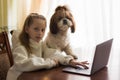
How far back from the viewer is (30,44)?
154 centimetres

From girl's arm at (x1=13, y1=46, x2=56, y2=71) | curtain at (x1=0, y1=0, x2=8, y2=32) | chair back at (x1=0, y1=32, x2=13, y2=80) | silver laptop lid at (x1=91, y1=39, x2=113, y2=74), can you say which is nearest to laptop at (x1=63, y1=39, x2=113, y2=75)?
silver laptop lid at (x1=91, y1=39, x2=113, y2=74)

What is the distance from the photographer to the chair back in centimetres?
176

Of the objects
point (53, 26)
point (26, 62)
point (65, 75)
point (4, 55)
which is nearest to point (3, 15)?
point (4, 55)

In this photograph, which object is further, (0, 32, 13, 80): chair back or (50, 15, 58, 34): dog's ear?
(0, 32, 13, 80): chair back

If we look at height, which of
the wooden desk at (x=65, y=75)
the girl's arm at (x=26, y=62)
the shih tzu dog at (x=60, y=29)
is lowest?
the wooden desk at (x=65, y=75)

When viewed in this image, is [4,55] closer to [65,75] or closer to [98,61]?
[65,75]

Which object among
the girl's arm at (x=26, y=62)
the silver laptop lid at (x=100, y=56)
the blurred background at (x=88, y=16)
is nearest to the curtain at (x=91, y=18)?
the blurred background at (x=88, y=16)

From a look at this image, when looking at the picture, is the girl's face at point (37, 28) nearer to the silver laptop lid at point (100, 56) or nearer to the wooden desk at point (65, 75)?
the wooden desk at point (65, 75)

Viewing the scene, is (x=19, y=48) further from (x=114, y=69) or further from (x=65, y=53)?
(x=114, y=69)

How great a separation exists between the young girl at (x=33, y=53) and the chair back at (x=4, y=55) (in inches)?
9.4

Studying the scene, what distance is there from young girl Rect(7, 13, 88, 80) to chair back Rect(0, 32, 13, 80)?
0.24 metres

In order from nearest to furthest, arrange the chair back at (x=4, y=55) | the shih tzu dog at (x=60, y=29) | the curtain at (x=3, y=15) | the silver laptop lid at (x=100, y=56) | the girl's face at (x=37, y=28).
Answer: the silver laptop lid at (x=100, y=56) < the girl's face at (x=37, y=28) < the shih tzu dog at (x=60, y=29) < the chair back at (x=4, y=55) < the curtain at (x=3, y=15)

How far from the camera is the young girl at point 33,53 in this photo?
1.38 m

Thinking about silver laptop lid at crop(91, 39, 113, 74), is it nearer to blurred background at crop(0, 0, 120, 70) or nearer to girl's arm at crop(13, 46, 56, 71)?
girl's arm at crop(13, 46, 56, 71)
